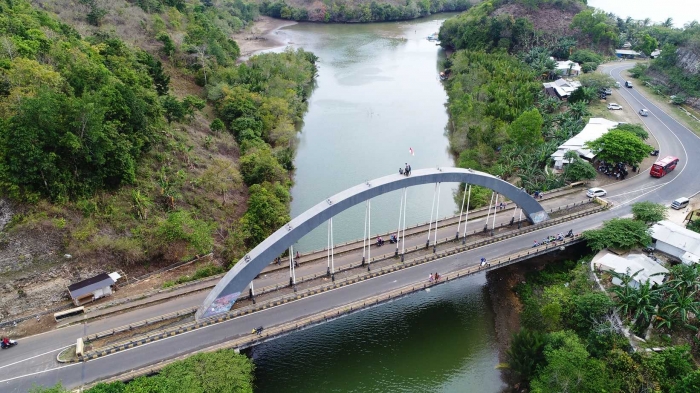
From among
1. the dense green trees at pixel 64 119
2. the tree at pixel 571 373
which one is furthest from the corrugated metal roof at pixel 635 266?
the dense green trees at pixel 64 119

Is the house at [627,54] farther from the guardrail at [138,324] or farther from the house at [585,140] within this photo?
the guardrail at [138,324]

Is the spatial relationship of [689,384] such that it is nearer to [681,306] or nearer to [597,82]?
[681,306]

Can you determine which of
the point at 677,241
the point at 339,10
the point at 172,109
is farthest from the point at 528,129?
the point at 339,10

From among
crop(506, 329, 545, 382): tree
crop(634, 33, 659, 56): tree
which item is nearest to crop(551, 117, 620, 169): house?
crop(506, 329, 545, 382): tree

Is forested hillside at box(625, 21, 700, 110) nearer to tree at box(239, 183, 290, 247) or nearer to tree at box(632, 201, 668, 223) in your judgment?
tree at box(632, 201, 668, 223)

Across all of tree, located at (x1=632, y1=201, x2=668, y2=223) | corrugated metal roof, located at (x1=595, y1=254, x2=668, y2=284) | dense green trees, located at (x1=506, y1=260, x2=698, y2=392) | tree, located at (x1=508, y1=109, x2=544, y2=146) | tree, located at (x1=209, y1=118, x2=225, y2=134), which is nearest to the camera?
dense green trees, located at (x1=506, y1=260, x2=698, y2=392)
